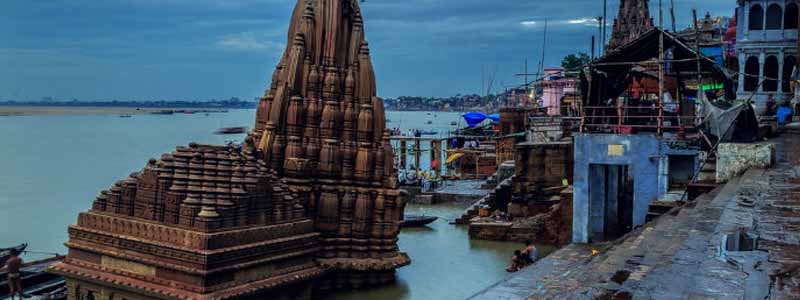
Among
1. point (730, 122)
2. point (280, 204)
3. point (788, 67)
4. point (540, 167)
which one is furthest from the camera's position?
point (788, 67)

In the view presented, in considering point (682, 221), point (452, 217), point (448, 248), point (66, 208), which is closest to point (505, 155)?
point (452, 217)

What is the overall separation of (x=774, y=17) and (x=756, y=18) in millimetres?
699

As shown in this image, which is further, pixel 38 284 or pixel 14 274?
pixel 38 284

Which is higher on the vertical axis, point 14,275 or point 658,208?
point 658,208

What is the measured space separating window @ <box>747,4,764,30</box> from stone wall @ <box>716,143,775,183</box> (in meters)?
17.5

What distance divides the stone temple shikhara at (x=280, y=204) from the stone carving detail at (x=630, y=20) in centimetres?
3555

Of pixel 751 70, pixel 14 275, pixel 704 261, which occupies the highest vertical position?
pixel 751 70

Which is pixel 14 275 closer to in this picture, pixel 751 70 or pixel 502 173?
pixel 502 173

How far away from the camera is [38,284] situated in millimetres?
18781

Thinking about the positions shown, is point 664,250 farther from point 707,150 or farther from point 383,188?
point 383,188

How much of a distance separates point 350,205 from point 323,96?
2942mm

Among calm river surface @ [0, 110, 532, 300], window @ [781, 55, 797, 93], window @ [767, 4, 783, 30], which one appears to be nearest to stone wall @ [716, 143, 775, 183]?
calm river surface @ [0, 110, 532, 300]

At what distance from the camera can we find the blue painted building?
17.2 metres

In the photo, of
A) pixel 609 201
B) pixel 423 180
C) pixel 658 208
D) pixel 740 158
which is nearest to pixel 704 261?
pixel 658 208
